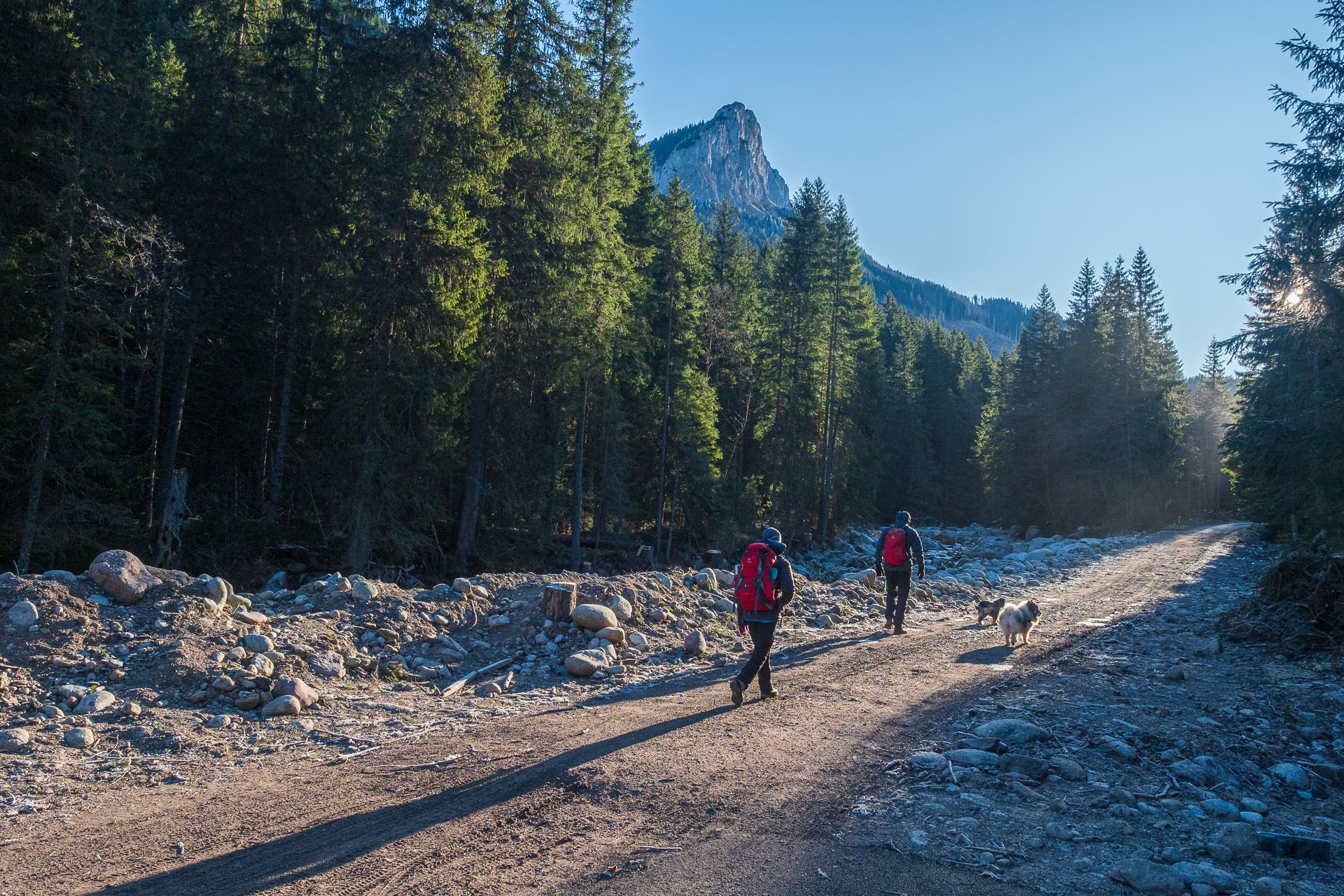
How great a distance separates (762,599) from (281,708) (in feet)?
17.2

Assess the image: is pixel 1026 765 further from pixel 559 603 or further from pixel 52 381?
pixel 52 381

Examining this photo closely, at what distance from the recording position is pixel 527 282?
64.8 feet

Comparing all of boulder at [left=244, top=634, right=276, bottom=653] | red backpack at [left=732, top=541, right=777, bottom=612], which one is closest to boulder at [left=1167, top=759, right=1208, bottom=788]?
red backpack at [left=732, top=541, right=777, bottom=612]

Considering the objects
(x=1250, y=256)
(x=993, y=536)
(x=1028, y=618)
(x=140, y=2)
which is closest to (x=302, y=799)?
(x=1028, y=618)

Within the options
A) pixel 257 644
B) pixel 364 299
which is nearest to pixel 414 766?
pixel 257 644

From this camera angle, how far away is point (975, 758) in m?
6.01

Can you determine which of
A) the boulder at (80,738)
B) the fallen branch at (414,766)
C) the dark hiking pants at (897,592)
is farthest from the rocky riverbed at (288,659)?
the dark hiking pants at (897,592)

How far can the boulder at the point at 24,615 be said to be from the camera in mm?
7613

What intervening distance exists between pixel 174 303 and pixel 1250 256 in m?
32.7

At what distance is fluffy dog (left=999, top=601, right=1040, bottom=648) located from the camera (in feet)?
36.8

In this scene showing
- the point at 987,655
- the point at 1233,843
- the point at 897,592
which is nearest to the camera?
the point at 1233,843

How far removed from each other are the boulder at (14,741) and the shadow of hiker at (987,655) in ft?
34.7

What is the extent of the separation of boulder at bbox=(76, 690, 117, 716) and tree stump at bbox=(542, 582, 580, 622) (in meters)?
5.37

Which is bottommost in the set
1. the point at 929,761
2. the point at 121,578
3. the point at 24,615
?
the point at 929,761
